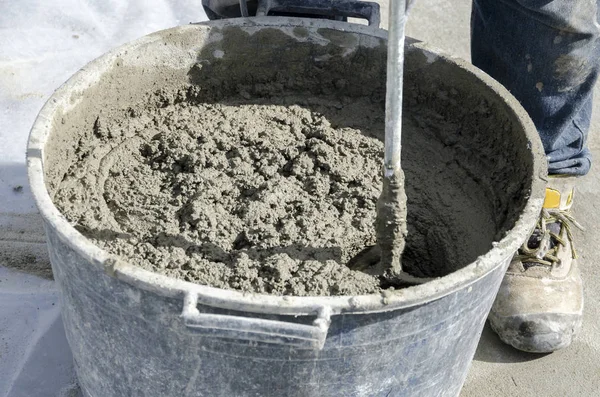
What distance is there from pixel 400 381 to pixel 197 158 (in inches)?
25.0

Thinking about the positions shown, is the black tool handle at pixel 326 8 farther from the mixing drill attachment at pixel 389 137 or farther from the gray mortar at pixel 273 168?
the gray mortar at pixel 273 168

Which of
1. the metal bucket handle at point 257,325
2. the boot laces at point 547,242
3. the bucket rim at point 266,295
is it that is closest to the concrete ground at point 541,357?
the boot laces at point 547,242

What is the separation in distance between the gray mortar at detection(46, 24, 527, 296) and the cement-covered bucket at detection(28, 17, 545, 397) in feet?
0.05

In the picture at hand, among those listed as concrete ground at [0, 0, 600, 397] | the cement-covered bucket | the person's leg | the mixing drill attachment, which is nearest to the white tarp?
concrete ground at [0, 0, 600, 397]

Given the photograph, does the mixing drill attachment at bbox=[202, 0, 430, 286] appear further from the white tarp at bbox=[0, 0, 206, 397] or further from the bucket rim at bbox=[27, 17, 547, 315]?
the white tarp at bbox=[0, 0, 206, 397]

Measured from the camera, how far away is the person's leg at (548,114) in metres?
1.77

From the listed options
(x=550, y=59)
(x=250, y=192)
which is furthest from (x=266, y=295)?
(x=550, y=59)

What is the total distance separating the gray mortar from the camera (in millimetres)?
1407

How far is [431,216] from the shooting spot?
64.0 inches

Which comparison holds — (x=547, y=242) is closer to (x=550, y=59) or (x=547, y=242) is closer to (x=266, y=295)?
(x=550, y=59)

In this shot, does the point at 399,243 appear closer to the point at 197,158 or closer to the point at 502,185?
the point at 502,185

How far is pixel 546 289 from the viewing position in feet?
6.51

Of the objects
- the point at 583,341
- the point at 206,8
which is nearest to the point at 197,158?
the point at 206,8

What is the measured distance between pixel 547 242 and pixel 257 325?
1.21 m
